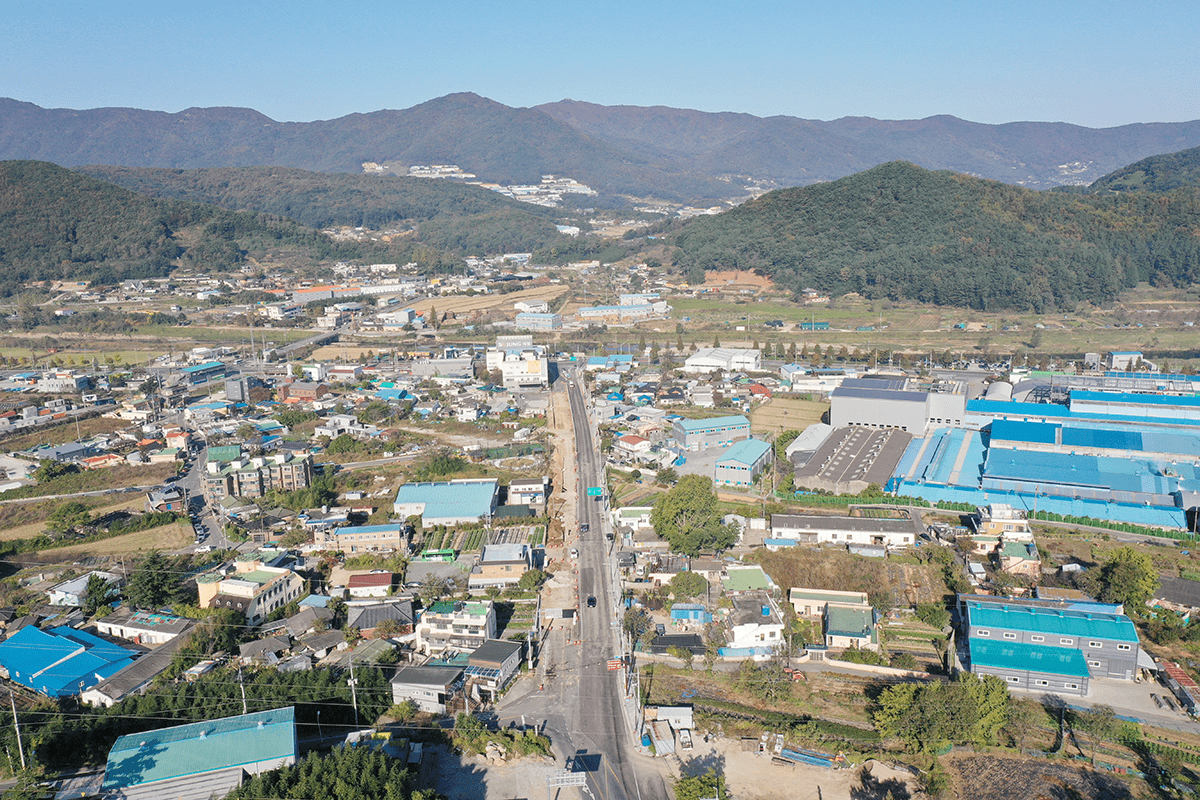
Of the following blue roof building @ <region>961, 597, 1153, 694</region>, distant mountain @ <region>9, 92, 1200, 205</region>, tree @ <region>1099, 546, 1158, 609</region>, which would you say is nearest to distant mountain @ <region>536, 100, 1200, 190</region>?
distant mountain @ <region>9, 92, 1200, 205</region>

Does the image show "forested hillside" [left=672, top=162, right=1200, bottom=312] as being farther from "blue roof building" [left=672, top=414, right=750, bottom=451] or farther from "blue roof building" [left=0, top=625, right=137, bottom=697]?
"blue roof building" [left=0, top=625, right=137, bottom=697]

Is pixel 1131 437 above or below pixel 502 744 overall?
above

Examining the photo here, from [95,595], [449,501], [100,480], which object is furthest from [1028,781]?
[100,480]

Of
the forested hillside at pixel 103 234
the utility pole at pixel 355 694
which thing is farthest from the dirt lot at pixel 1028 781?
the forested hillside at pixel 103 234

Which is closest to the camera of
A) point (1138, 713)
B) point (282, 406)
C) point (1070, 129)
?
point (1138, 713)

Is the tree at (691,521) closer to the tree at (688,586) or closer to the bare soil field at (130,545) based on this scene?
the tree at (688,586)

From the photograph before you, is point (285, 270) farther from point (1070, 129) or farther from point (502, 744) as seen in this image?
point (1070, 129)

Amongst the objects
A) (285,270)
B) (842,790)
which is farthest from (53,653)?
(285,270)
